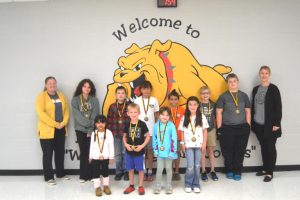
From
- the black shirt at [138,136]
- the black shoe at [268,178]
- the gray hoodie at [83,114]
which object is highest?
the gray hoodie at [83,114]

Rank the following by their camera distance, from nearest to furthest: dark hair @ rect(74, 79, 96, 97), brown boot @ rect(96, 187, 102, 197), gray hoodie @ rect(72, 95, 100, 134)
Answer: brown boot @ rect(96, 187, 102, 197) → gray hoodie @ rect(72, 95, 100, 134) → dark hair @ rect(74, 79, 96, 97)

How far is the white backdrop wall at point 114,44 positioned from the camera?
4645 mm

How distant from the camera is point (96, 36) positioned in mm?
4672

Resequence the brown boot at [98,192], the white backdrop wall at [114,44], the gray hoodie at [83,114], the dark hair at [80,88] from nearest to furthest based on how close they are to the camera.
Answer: the brown boot at [98,192], the gray hoodie at [83,114], the dark hair at [80,88], the white backdrop wall at [114,44]

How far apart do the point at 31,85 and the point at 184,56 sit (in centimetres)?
242

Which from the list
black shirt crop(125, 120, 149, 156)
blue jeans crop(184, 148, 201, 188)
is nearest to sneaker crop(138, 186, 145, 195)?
black shirt crop(125, 120, 149, 156)

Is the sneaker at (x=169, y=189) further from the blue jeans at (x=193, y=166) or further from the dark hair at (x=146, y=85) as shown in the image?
the dark hair at (x=146, y=85)

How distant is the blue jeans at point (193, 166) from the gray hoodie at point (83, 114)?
4.84 ft

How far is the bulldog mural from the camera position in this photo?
467 centimetres

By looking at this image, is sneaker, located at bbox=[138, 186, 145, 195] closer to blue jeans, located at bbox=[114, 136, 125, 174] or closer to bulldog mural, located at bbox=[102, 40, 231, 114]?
blue jeans, located at bbox=[114, 136, 125, 174]

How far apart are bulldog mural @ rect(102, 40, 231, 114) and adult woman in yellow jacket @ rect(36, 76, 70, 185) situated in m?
1.00

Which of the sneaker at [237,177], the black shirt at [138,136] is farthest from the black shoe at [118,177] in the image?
the sneaker at [237,177]

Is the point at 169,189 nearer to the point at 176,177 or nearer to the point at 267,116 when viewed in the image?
the point at 176,177

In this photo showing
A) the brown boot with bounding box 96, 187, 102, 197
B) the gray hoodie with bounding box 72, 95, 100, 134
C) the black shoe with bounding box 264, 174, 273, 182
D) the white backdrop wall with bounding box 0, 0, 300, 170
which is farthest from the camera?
the white backdrop wall with bounding box 0, 0, 300, 170
